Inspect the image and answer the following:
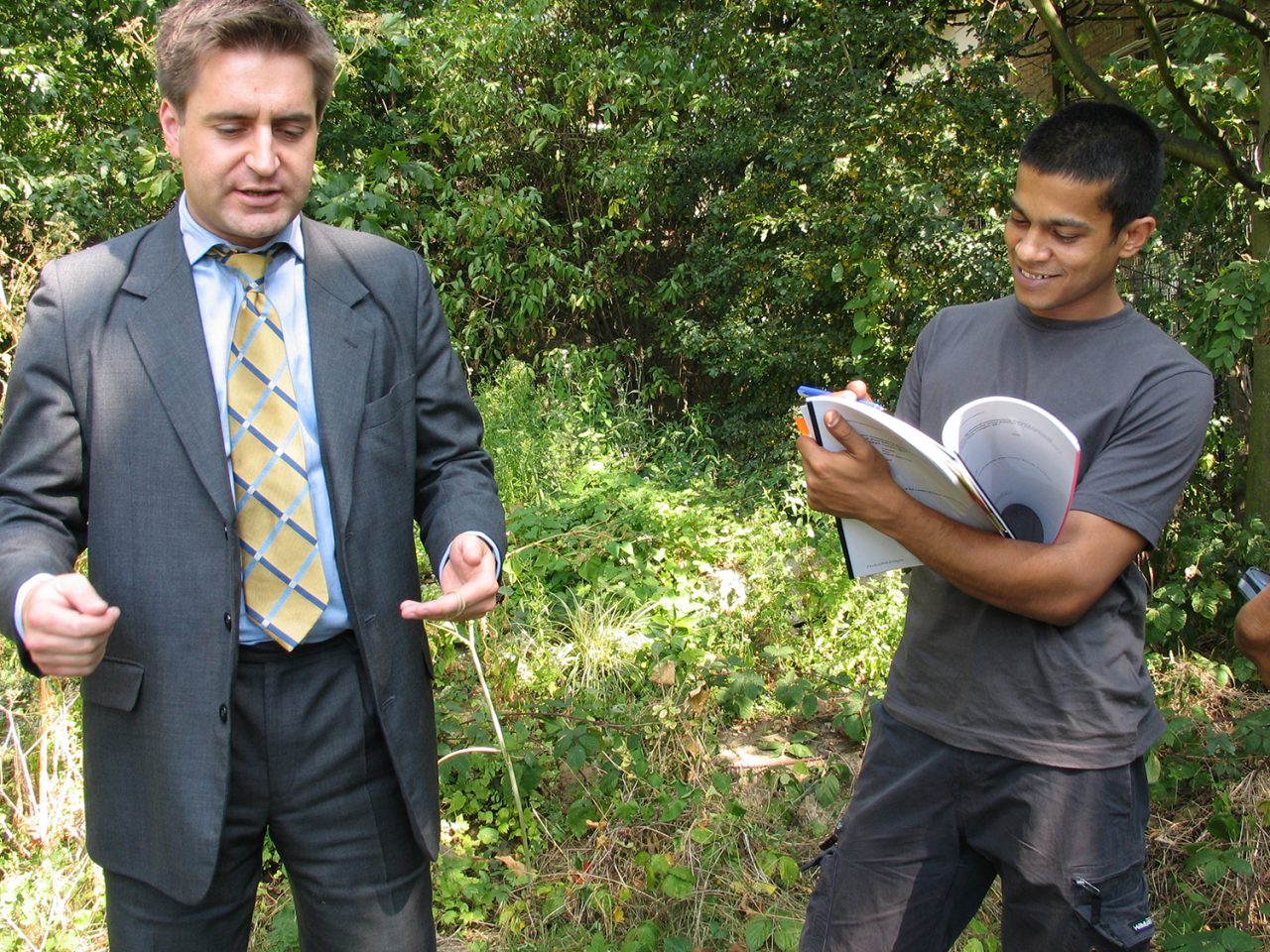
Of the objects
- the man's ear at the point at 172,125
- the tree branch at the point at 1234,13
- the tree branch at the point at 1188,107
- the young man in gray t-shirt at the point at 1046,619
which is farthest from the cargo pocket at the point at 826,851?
the tree branch at the point at 1234,13

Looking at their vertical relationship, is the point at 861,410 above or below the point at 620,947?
above

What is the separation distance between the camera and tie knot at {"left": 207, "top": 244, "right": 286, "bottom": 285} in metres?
1.96

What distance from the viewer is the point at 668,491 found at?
262 inches

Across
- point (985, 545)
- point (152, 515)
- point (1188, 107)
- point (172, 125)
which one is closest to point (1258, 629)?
point (985, 545)

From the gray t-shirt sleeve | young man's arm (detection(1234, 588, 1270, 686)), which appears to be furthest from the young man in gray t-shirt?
young man's arm (detection(1234, 588, 1270, 686))

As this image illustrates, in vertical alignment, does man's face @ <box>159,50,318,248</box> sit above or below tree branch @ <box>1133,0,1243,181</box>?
below

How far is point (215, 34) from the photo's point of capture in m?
1.83

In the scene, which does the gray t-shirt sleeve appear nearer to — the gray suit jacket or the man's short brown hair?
the gray suit jacket

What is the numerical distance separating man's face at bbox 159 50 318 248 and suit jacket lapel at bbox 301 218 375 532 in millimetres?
138

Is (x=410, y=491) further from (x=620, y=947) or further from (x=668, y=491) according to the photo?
(x=668, y=491)

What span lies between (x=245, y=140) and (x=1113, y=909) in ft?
6.77

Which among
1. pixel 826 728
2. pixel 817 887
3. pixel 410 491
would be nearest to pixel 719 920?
pixel 817 887

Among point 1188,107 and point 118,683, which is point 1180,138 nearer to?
point 1188,107

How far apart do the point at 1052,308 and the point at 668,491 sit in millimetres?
4602
